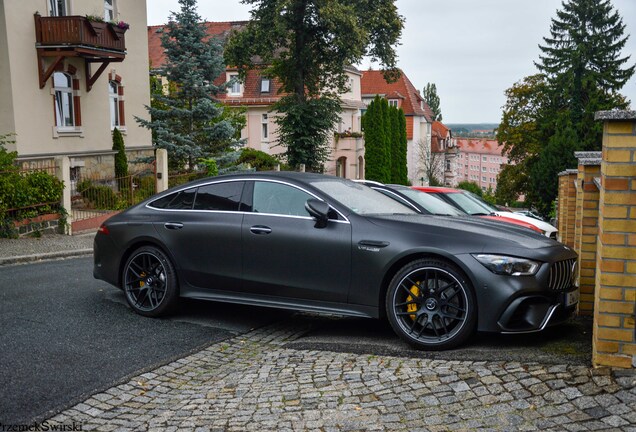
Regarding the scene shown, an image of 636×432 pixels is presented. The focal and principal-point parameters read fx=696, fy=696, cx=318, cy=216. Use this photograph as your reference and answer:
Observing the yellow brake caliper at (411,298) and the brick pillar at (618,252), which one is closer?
the brick pillar at (618,252)

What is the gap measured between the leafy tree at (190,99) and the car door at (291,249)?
673 inches

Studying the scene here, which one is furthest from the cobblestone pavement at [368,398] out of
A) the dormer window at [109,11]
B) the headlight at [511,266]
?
the dormer window at [109,11]

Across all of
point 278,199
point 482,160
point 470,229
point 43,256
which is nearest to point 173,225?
point 278,199

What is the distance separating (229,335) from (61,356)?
1.63 m

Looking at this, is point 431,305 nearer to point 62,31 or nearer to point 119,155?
point 62,31

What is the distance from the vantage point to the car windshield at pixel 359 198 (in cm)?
679

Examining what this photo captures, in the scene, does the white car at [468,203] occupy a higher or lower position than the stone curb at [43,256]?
higher

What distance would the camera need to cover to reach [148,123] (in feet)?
79.1

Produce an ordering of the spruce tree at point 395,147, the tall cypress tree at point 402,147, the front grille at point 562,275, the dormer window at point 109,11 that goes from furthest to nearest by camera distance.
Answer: the tall cypress tree at point 402,147 → the spruce tree at point 395,147 → the dormer window at point 109,11 → the front grille at point 562,275

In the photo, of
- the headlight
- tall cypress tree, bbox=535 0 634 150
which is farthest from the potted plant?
tall cypress tree, bbox=535 0 634 150

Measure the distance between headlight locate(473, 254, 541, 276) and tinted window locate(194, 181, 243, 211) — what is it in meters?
2.76

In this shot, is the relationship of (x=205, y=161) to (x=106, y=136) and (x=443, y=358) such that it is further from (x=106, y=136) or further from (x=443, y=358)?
(x=443, y=358)

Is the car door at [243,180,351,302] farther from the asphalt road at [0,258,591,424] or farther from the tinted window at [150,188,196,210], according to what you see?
the tinted window at [150,188,196,210]

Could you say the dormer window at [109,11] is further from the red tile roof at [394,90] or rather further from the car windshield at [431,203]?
the red tile roof at [394,90]
